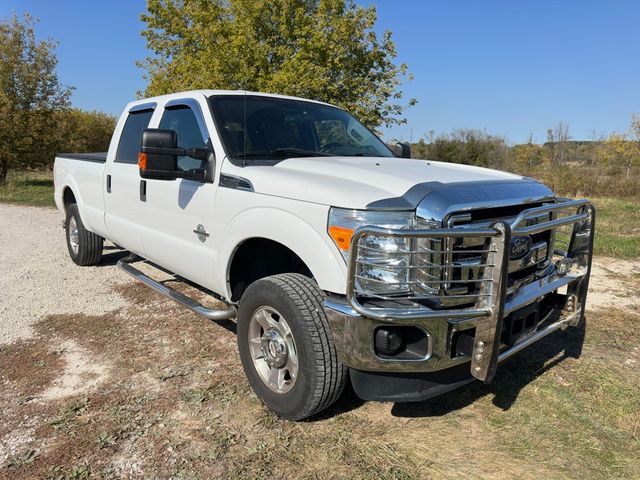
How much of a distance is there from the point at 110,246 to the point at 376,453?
625 centimetres

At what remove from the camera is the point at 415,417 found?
3.10 metres

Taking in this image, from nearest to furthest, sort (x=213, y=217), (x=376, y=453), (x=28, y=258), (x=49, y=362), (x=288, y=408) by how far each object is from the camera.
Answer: (x=376, y=453) → (x=288, y=408) → (x=213, y=217) → (x=49, y=362) → (x=28, y=258)

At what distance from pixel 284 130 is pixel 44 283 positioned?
147 inches

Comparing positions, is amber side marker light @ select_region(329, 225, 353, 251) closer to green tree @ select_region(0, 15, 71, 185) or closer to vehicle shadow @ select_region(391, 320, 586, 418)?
vehicle shadow @ select_region(391, 320, 586, 418)

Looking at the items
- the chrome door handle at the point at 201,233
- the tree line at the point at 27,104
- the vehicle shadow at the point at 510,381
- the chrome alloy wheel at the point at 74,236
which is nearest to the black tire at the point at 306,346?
the vehicle shadow at the point at 510,381

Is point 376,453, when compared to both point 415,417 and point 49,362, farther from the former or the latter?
point 49,362

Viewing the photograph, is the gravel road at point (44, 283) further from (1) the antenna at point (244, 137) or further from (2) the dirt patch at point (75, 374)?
(1) the antenna at point (244, 137)

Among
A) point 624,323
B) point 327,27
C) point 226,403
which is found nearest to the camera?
point 226,403

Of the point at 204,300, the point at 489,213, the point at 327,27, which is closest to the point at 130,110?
the point at 204,300

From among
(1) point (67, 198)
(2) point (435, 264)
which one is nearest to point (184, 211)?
(2) point (435, 264)

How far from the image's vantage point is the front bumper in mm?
2412

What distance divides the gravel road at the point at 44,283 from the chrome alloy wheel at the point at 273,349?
95.8 inches

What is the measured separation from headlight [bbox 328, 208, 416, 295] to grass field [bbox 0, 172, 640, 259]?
6625 millimetres

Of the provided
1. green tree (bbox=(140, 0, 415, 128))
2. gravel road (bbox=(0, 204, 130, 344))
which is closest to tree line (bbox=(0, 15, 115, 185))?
green tree (bbox=(140, 0, 415, 128))
